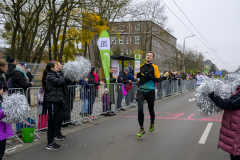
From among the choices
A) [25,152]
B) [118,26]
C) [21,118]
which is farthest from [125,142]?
[118,26]

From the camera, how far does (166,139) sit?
604 cm

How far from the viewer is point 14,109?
12.7 ft

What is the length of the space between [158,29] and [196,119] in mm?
31100

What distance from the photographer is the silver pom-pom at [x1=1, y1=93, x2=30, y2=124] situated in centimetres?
378

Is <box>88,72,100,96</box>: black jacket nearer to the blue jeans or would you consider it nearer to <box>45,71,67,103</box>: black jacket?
the blue jeans

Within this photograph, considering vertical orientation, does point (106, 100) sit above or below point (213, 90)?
below

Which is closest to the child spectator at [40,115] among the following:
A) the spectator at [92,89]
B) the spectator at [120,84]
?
the spectator at [92,89]

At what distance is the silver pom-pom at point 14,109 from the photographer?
3.78 m

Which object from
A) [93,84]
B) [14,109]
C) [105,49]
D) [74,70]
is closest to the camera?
[14,109]

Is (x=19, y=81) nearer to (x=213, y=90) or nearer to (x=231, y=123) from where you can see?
(x=213, y=90)

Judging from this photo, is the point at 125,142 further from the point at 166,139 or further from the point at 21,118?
the point at 21,118

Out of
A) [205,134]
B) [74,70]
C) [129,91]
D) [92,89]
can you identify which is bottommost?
[205,134]

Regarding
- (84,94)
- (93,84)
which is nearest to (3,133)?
(84,94)

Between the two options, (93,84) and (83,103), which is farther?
(93,84)
